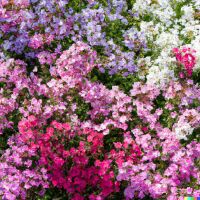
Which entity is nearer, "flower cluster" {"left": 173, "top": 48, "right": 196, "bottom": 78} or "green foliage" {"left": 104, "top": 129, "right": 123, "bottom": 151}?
"green foliage" {"left": 104, "top": 129, "right": 123, "bottom": 151}

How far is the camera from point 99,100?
23.0ft

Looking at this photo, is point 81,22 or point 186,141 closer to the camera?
point 186,141

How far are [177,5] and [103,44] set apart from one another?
202 cm

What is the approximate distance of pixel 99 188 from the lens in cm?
622

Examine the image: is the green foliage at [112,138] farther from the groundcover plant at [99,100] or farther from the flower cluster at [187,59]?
the flower cluster at [187,59]

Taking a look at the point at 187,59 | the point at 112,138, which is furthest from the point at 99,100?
the point at 187,59

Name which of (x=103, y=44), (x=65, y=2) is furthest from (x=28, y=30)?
(x=103, y=44)

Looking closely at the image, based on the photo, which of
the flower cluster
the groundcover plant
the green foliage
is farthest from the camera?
the flower cluster

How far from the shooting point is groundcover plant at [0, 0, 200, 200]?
6211mm

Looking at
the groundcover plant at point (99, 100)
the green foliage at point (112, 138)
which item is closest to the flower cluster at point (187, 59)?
the groundcover plant at point (99, 100)

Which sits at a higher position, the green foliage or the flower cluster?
the flower cluster

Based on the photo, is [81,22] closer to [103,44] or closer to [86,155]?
[103,44]

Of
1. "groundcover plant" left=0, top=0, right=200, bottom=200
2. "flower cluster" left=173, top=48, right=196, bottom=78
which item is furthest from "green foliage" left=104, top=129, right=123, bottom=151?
"flower cluster" left=173, top=48, right=196, bottom=78

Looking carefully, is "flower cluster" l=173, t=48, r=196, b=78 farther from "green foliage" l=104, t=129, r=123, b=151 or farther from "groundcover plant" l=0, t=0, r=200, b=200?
"green foliage" l=104, t=129, r=123, b=151
